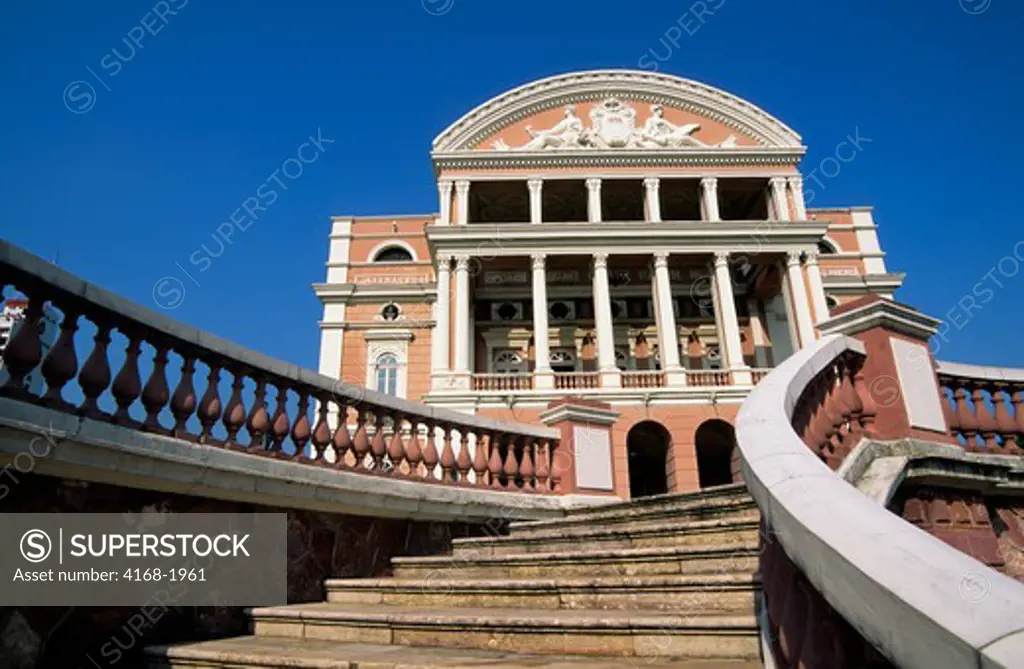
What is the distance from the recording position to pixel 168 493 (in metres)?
4.11

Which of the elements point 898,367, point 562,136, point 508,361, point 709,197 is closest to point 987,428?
point 898,367

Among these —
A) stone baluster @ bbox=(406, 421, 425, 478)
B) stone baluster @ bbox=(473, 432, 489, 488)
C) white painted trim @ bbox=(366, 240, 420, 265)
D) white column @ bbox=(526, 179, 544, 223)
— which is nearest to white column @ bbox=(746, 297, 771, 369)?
white column @ bbox=(526, 179, 544, 223)

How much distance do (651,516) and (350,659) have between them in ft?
10.1

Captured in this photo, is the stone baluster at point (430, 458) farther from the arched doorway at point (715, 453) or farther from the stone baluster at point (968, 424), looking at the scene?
the arched doorway at point (715, 453)

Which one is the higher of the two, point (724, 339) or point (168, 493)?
point (724, 339)

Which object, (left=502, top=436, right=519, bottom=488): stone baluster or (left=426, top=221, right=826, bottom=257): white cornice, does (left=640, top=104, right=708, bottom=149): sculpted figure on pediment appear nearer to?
(left=426, top=221, right=826, bottom=257): white cornice

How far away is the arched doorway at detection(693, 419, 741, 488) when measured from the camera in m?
21.5

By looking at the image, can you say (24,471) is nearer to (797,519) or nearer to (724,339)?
(797,519)

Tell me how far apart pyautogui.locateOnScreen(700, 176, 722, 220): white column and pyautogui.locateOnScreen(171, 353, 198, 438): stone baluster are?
22265mm

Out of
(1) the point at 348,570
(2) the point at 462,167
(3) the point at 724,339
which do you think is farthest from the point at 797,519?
(2) the point at 462,167

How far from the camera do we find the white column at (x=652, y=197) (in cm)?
2372

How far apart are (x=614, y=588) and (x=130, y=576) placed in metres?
2.91

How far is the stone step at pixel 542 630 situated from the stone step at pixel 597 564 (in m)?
0.65

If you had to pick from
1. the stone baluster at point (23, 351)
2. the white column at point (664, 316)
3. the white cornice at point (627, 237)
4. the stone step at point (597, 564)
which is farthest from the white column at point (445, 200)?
the stone baluster at point (23, 351)
